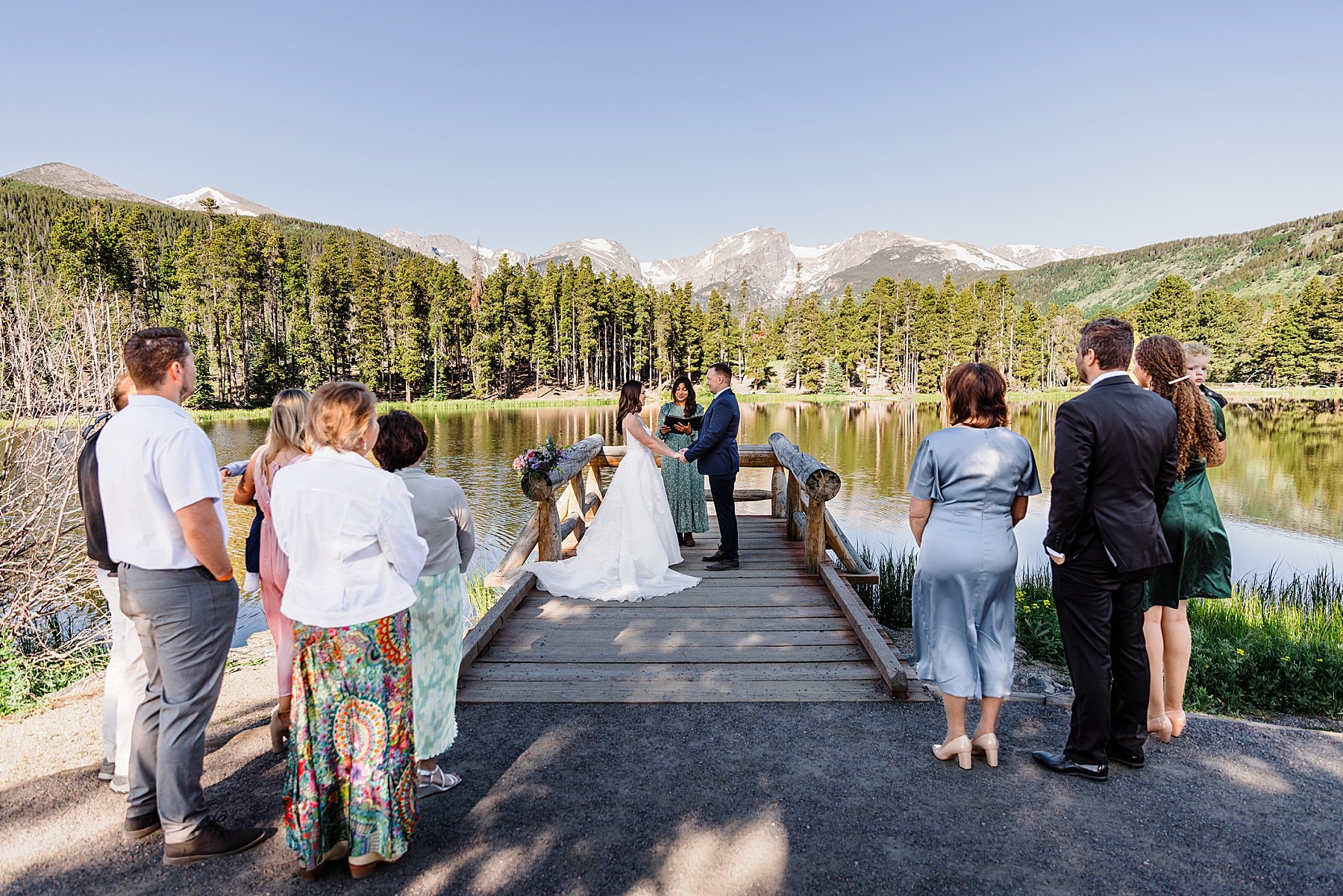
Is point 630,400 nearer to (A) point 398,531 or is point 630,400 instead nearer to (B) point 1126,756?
(A) point 398,531

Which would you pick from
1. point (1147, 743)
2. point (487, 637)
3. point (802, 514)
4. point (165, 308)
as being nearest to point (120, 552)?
point (487, 637)

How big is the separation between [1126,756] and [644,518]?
14.3 feet

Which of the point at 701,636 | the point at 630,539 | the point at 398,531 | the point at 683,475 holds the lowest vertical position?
the point at 701,636

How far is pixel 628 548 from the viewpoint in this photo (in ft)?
22.1

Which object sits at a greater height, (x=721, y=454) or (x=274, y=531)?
(x=274, y=531)

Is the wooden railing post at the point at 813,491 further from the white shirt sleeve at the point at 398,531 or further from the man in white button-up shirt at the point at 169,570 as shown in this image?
the man in white button-up shirt at the point at 169,570

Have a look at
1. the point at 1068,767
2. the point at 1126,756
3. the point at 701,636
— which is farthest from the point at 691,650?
the point at 1126,756

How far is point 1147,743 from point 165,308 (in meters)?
60.3

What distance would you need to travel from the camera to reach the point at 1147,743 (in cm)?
373

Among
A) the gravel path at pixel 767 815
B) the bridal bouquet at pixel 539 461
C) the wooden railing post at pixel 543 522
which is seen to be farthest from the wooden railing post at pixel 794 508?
the gravel path at pixel 767 815

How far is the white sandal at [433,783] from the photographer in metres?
3.25

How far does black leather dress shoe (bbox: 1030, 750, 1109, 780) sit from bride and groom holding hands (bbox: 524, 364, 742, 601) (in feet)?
11.4

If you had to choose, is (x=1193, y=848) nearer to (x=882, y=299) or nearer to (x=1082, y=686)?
(x=1082, y=686)

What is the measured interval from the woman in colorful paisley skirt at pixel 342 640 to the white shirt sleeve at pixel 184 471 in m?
0.43
